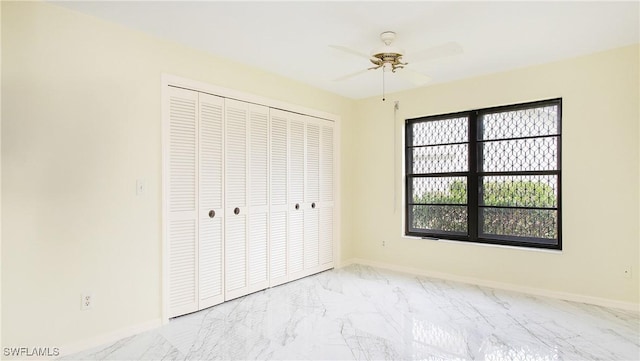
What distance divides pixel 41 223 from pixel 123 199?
0.53 m

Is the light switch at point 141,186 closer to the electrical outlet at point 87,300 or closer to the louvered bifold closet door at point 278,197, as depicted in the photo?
the electrical outlet at point 87,300

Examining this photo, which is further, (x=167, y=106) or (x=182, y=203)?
(x=182, y=203)

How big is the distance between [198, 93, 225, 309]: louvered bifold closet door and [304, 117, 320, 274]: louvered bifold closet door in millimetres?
1283

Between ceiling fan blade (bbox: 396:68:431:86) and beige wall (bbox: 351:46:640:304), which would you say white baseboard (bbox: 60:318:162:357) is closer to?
ceiling fan blade (bbox: 396:68:431:86)

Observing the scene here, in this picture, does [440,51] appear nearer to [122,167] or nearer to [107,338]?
[122,167]

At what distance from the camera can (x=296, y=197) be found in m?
4.34

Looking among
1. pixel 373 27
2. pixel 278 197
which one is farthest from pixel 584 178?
pixel 278 197

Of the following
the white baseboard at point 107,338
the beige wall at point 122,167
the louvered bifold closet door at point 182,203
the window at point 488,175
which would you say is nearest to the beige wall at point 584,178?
the beige wall at point 122,167

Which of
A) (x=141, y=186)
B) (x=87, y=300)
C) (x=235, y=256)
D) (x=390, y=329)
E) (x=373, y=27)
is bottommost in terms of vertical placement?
(x=390, y=329)

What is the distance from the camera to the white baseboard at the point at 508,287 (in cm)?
333

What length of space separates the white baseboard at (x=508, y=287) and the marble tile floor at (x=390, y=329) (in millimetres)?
113

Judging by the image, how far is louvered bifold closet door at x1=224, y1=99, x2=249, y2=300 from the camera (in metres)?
3.53

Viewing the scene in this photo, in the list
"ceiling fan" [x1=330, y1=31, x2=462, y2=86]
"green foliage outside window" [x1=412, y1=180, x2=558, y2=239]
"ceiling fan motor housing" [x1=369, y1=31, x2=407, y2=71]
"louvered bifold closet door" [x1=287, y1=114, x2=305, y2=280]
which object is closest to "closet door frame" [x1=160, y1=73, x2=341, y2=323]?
"louvered bifold closet door" [x1=287, y1=114, x2=305, y2=280]

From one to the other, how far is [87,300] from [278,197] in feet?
6.76
